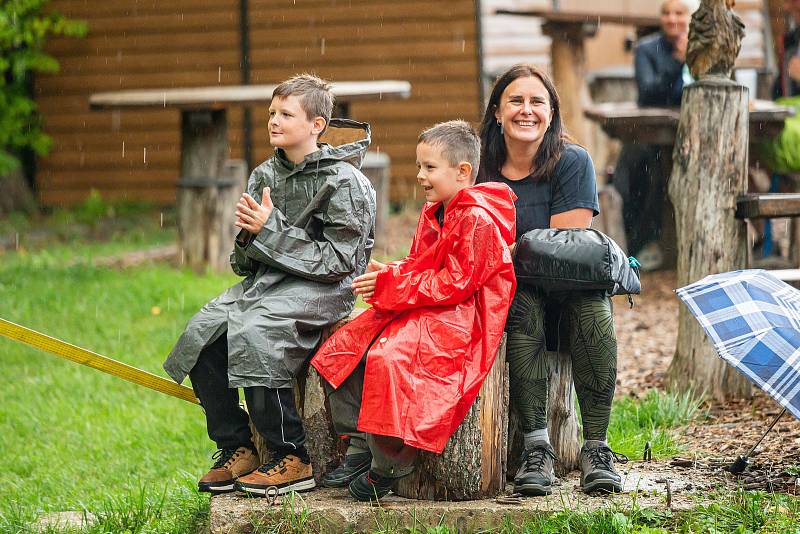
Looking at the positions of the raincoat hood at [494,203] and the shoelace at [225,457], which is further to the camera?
the shoelace at [225,457]

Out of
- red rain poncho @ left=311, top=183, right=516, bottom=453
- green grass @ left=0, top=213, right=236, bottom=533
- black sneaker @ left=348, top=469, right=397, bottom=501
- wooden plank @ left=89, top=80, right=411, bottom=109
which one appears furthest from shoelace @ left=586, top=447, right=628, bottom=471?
wooden plank @ left=89, top=80, right=411, bottom=109

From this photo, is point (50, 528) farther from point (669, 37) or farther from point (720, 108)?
point (669, 37)

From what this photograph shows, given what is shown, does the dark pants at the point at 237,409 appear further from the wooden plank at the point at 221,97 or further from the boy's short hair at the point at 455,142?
the wooden plank at the point at 221,97

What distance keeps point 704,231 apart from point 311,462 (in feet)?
7.97

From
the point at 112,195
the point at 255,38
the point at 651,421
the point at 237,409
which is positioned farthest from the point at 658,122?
the point at 112,195

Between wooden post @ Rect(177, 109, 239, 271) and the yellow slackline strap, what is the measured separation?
16.4 ft

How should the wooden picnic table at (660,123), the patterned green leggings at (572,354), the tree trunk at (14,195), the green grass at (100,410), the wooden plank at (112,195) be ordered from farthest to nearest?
1. the wooden plank at (112,195)
2. the tree trunk at (14,195)
3. the wooden picnic table at (660,123)
4. the green grass at (100,410)
5. the patterned green leggings at (572,354)

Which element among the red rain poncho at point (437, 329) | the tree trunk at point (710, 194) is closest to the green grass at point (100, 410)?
the red rain poncho at point (437, 329)

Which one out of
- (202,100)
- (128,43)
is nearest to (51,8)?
(128,43)

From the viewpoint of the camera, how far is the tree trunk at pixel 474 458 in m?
3.63

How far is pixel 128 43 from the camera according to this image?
1375cm

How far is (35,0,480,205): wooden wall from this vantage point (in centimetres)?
1288

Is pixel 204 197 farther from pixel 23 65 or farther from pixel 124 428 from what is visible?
pixel 23 65

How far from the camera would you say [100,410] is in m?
5.96
